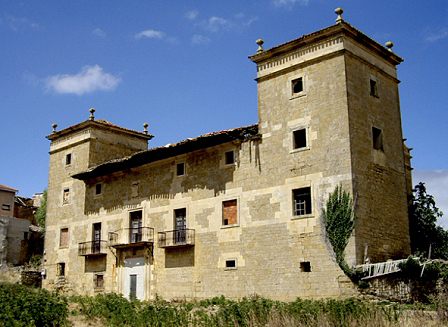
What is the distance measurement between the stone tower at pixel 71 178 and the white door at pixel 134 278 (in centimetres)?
384

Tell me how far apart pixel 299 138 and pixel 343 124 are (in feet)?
7.13

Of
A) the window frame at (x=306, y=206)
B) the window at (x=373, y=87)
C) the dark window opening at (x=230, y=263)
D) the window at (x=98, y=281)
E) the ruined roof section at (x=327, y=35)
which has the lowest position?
the window at (x=98, y=281)

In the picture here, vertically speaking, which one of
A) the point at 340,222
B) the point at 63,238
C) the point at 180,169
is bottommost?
the point at 340,222

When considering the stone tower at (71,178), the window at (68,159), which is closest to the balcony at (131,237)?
the stone tower at (71,178)

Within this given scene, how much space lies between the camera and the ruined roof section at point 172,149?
80.5ft

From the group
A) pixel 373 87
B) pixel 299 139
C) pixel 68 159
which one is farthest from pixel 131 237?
pixel 373 87

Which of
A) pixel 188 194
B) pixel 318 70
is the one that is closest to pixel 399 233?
pixel 318 70

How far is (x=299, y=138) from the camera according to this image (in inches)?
912

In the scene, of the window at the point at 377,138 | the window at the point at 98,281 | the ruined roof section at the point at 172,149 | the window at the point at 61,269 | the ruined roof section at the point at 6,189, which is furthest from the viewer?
the ruined roof section at the point at 6,189

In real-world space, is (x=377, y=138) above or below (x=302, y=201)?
above

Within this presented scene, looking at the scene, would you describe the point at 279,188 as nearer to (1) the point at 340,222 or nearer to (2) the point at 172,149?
(1) the point at 340,222

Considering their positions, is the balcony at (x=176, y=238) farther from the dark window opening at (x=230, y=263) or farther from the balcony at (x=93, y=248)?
the balcony at (x=93, y=248)

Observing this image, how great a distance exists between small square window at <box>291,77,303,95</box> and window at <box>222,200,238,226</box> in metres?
5.32

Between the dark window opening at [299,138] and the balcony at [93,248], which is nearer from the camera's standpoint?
the dark window opening at [299,138]
